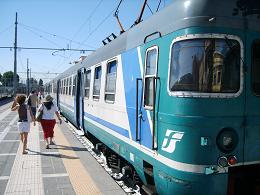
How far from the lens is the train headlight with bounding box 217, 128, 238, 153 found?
4.38 m

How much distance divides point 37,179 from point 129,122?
2.34 meters

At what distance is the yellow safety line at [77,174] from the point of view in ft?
21.0

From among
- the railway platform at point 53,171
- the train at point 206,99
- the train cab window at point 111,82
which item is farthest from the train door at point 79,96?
the train at point 206,99

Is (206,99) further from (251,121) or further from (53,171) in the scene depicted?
(53,171)

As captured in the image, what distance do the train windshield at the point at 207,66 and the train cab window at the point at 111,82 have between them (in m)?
2.95

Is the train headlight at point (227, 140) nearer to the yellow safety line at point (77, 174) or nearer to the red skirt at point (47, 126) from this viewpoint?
the yellow safety line at point (77, 174)

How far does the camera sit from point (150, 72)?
17.4 feet

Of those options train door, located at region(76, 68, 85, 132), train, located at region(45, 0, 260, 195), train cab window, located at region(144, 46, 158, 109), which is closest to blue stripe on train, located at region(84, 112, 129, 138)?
train cab window, located at region(144, 46, 158, 109)

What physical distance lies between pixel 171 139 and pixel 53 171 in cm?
404

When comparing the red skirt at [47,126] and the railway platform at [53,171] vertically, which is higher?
the red skirt at [47,126]

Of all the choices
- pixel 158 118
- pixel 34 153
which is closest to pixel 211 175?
pixel 158 118

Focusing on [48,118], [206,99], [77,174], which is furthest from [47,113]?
[206,99]

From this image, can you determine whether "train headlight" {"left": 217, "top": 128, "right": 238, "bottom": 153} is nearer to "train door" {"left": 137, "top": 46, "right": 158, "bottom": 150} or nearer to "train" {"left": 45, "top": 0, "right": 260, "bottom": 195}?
"train" {"left": 45, "top": 0, "right": 260, "bottom": 195}

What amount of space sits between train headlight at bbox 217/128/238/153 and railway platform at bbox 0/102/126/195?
246cm
